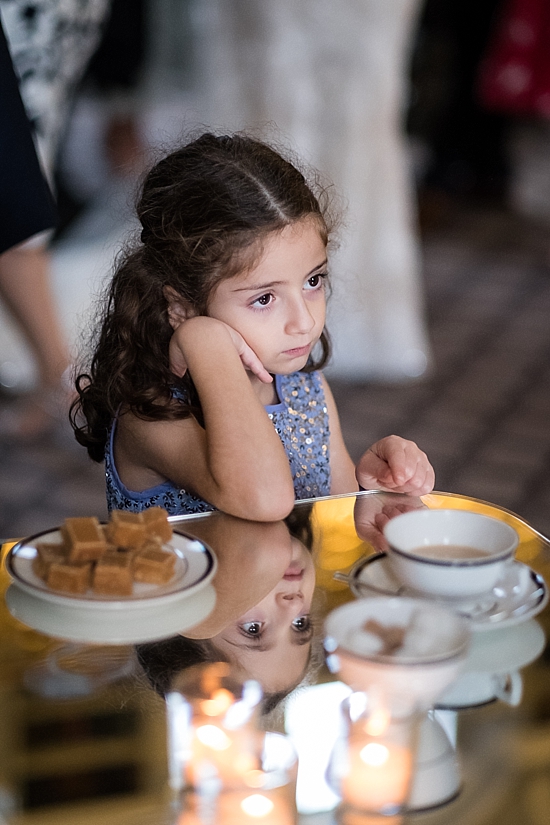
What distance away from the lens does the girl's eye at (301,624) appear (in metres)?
0.73

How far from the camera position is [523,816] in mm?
546

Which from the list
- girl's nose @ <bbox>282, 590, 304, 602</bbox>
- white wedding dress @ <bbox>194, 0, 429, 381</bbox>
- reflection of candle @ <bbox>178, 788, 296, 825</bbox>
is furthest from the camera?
white wedding dress @ <bbox>194, 0, 429, 381</bbox>

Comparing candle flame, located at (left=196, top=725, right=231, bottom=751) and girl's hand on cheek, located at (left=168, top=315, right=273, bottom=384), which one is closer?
candle flame, located at (left=196, top=725, right=231, bottom=751)

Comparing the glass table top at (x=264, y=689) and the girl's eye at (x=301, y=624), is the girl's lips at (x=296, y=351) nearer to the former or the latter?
the glass table top at (x=264, y=689)

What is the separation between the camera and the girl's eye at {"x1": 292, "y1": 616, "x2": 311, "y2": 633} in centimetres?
73

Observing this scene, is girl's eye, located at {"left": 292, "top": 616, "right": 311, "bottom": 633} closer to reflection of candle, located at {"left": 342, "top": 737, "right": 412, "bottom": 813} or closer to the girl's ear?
reflection of candle, located at {"left": 342, "top": 737, "right": 412, "bottom": 813}

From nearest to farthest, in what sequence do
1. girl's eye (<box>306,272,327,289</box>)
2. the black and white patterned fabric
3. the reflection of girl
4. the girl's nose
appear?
the reflection of girl
the girl's nose
girl's eye (<box>306,272,327,289</box>)
the black and white patterned fabric

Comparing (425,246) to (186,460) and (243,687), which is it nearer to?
(186,460)

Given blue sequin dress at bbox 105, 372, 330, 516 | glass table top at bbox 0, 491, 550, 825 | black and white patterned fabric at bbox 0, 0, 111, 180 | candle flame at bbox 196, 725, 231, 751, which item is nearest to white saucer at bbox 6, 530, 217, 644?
glass table top at bbox 0, 491, 550, 825

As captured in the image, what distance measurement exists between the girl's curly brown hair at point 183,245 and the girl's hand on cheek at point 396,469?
19 cm

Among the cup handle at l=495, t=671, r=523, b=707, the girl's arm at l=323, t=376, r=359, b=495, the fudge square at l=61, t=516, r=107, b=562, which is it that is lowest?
the girl's arm at l=323, t=376, r=359, b=495

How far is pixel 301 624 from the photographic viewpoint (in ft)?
2.41

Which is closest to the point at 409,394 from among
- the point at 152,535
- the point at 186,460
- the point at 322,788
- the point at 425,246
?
the point at 425,246

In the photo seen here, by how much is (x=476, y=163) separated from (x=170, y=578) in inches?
173
